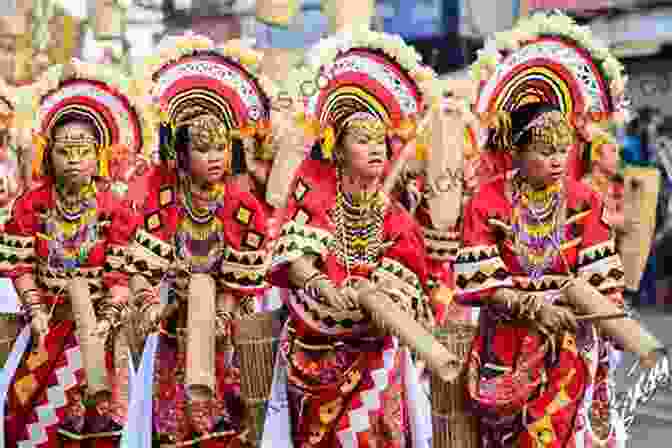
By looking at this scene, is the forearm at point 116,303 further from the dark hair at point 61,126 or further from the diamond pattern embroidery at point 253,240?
the dark hair at point 61,126

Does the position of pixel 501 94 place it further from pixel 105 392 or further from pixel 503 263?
pixel 105 392

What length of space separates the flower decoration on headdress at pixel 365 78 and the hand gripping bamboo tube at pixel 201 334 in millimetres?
1312

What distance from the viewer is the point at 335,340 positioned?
5410 mm

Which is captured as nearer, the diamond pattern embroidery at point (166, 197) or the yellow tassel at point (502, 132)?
the yellow tassel at point (502, 132)

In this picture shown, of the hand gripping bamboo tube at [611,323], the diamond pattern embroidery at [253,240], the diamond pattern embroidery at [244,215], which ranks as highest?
the diamond pattern embroidery at [244,215]

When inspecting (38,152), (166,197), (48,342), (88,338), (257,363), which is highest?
(38,152)

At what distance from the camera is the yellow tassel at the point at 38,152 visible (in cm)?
673

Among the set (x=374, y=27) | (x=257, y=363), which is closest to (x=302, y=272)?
(x=257, y=363)

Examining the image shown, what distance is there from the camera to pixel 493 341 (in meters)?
5.60

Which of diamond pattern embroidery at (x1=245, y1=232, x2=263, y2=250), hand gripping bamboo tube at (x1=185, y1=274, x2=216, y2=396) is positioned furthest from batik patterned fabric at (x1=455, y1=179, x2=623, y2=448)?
hand gripping bamboo tube at (x1=185, y1=274, x2=216, y2=396)

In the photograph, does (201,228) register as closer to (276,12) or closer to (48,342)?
(48,342)

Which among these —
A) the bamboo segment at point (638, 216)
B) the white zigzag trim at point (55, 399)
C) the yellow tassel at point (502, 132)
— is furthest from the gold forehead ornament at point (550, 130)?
the white zigzag trim at point (55, 399)

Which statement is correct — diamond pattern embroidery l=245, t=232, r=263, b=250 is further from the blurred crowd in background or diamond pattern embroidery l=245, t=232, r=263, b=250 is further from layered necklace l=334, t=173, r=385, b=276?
the blurred crowd in background

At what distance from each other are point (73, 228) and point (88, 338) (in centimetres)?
66
